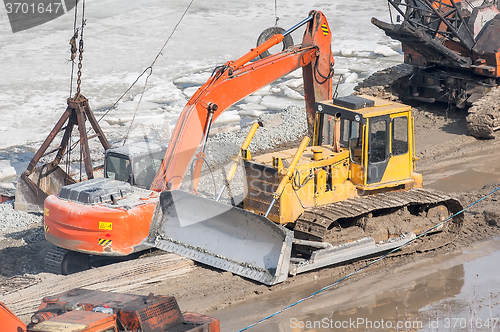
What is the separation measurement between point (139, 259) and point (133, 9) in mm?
21904

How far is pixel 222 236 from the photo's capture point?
914 centimetres

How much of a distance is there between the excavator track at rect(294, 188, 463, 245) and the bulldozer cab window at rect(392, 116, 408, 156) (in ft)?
2.12

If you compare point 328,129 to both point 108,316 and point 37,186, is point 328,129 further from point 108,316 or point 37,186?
point 37,186

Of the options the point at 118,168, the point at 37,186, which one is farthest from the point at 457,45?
the point at 37,186

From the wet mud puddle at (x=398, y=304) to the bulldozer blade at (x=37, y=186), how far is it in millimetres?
5444

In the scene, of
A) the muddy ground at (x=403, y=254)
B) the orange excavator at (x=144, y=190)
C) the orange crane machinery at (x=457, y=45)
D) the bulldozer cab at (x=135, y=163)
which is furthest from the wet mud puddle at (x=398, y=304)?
the orange crane machinery at (x=457, y=45)

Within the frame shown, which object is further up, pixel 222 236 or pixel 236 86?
pixel 236 86

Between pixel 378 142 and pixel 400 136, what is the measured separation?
401 millimetres

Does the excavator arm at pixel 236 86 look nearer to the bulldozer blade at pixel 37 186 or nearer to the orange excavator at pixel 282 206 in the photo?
the orange excavator at pixel 282 206

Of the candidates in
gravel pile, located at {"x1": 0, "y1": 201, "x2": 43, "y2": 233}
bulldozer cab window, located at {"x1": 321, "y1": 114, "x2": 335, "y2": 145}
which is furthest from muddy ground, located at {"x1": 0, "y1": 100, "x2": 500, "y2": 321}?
bulldozer cab window, located at {"x1": 321, "y1": 114, "x2": 335, "y2": 145}

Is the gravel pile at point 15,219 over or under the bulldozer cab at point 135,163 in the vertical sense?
under

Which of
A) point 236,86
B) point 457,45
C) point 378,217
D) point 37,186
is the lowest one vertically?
point 37,186

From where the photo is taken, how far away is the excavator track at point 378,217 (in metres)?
8.68

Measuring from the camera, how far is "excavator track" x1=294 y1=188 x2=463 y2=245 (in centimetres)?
868
